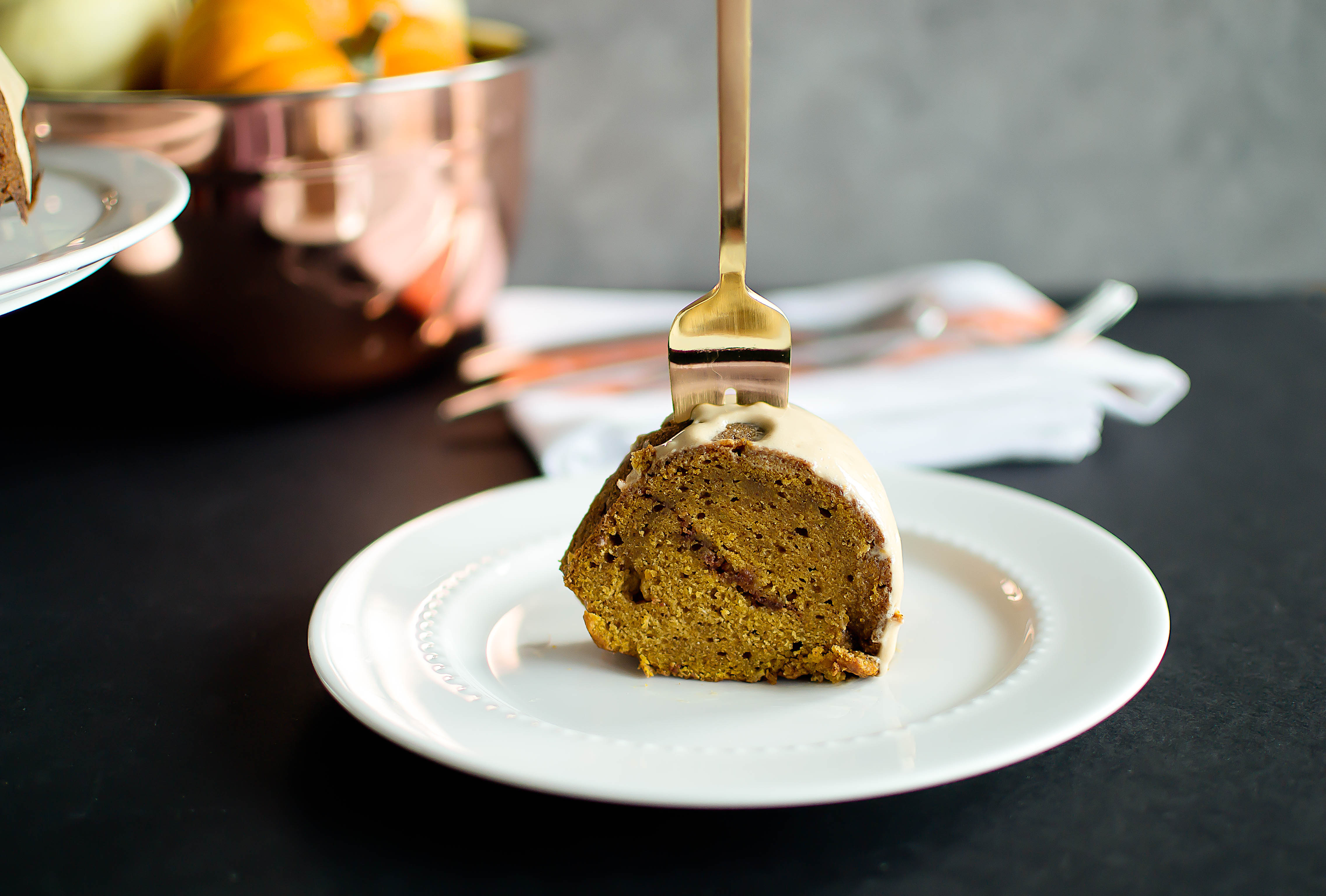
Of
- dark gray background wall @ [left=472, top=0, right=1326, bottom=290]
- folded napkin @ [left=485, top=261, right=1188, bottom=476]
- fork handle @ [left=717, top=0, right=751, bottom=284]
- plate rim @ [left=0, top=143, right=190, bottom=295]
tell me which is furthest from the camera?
dark gray background wall @ [left=472, top=0, right=1326, bottom=290]

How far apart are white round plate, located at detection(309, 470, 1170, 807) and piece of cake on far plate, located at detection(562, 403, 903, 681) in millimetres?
23

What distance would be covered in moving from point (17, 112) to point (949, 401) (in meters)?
0.77

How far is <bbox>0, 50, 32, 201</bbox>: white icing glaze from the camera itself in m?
0.65

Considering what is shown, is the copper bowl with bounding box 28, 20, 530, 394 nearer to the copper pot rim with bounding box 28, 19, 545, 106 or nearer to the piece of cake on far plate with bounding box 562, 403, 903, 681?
the copper pot rim with bounding box 28, 19, 545, 106

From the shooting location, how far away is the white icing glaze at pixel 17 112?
65cm

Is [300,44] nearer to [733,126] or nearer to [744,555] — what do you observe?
[733,126]

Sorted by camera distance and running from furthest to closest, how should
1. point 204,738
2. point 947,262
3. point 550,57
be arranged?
point 947,262
point 550,57
point 204,738

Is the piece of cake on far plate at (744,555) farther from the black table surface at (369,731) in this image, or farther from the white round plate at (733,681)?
the black table surface at (369,731)

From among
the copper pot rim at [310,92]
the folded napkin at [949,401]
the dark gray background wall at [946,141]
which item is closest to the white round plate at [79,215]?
the copper pot rim at [310,92]

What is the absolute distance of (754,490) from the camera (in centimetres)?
67

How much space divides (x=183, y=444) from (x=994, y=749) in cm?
86

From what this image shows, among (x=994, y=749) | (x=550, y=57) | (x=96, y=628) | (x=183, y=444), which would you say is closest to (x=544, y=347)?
(x=183, y=444)

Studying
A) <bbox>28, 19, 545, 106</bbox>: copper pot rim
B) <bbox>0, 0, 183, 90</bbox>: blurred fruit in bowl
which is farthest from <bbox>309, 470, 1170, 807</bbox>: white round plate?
<bbox>0, 0, 183, 90</bbox>: blurred fruit in bowl

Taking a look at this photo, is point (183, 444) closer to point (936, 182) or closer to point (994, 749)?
point (994, 749)
